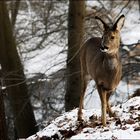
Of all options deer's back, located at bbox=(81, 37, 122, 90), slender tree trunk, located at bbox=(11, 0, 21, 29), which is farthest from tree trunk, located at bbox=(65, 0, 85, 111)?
deer's back, located at bbox=(81, 37, 122, 90)

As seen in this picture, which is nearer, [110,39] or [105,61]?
[110,39]

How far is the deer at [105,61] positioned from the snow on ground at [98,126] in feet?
0.65

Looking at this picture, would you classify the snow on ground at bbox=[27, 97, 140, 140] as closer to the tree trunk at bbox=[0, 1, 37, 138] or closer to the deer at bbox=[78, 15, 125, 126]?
the deer at bbox=[78, 15, 125, 126]

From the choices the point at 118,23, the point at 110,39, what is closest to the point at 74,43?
the point at 118,23

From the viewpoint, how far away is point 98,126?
7461mm

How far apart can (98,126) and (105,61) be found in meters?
0.92

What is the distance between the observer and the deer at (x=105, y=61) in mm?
6984

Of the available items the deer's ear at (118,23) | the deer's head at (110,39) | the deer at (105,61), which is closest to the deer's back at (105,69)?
the deer at (105,61)

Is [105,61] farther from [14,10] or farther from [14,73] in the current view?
[14,10]

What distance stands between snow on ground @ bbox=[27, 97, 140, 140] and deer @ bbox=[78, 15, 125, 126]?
20 cm

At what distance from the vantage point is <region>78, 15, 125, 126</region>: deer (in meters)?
6.98

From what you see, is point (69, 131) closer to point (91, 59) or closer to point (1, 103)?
point (91, 59)

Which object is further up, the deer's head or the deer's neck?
the deer's head

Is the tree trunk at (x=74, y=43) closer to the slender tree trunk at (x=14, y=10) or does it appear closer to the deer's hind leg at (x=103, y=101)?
the slender tree trunk at (x=14, y=10)
